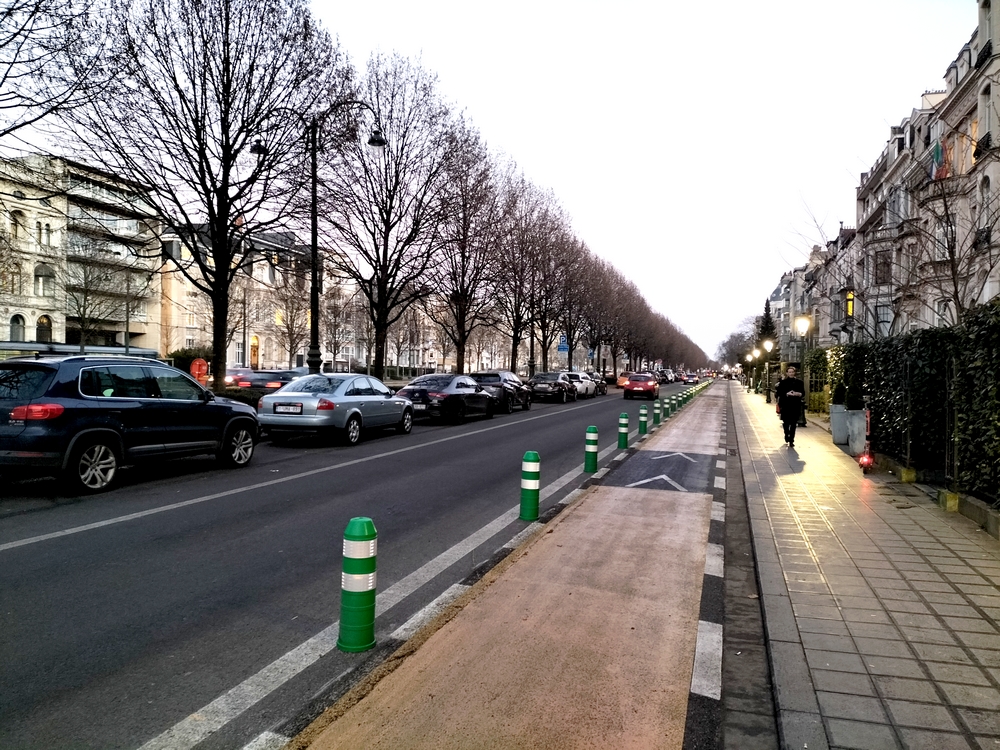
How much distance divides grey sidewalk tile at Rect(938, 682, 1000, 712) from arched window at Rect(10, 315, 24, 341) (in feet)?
174

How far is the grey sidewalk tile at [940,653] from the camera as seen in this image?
3.73 meters

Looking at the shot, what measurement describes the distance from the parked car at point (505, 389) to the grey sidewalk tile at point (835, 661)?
2090 centimetres

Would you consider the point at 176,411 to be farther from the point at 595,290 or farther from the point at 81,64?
the point at 595,290

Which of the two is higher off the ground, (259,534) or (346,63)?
(346,63)

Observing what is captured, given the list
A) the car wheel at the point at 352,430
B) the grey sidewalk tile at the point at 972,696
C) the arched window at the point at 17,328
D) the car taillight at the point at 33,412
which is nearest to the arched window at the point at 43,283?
the arched window at the point at 17,328

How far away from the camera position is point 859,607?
4559mm

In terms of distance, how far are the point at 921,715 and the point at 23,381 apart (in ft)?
30.8

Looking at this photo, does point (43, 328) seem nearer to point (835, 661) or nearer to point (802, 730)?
point (835, 661)

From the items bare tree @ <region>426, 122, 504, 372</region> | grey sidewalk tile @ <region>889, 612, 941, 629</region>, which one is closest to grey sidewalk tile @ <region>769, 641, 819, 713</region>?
grey sidewalk tile @ <region>889, 612, 941, 629</region>

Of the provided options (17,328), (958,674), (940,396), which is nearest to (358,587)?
(958,674)

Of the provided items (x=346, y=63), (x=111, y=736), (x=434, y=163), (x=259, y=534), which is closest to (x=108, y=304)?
(x=434, y=163)

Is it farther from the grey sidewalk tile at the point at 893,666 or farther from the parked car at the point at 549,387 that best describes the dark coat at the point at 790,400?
the parked car at the point at 549,387

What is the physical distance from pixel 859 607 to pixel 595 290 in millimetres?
48056

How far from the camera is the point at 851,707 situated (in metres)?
3.19
